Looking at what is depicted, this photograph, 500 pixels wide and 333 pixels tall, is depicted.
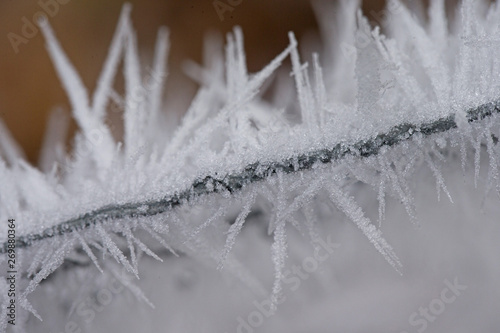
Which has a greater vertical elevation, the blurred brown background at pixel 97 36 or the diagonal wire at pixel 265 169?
the blurred brown background at pixel 97 36

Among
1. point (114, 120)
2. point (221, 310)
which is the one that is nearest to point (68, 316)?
point (221, 310)

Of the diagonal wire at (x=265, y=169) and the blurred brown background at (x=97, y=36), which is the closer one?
the diagonal wire at (x=265, y=169)

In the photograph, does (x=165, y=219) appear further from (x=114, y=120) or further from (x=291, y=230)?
(x=114, y=120)

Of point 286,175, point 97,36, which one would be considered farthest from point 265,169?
point 97,36

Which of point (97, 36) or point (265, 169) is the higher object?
point (97, 36)

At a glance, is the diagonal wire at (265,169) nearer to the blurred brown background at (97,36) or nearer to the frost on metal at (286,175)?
the frost on metal at (286,175)

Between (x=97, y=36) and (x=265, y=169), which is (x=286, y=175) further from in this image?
(x=97, y=36)

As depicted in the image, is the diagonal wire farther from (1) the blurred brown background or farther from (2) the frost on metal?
(1) the blurred brown background

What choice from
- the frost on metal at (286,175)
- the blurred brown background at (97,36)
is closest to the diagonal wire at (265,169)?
the frost on metal at (286,175)
